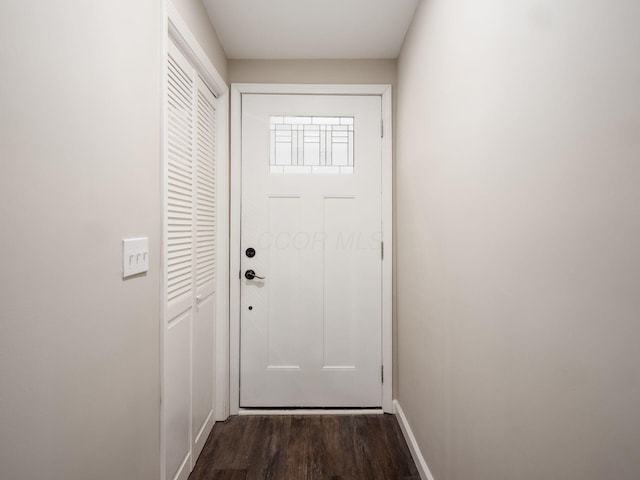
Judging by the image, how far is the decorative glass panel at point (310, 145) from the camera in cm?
226

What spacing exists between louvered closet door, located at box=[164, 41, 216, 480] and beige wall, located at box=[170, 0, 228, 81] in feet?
0.53

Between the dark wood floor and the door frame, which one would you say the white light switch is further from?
the dark wood floor

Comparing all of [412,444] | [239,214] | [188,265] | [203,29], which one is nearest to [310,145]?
[239,214]

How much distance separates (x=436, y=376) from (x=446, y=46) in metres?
1.42

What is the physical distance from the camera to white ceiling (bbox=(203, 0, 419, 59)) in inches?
69.1

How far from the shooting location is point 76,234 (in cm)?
83

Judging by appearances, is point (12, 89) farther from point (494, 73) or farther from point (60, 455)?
point (494, 73)

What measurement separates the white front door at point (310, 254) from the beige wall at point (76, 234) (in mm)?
1035

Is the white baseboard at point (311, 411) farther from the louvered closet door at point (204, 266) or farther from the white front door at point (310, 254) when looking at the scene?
the louvered closet door at point (204, 266)

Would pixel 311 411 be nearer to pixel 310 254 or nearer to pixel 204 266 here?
pixel 310 254

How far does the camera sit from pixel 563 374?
0.72 m

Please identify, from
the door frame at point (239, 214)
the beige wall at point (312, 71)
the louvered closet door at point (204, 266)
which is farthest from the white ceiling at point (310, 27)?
the louvered closet door at point (204, 266)

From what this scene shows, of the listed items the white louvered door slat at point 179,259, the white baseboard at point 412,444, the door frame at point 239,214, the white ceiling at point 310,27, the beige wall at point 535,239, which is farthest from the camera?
the door frame at point 239,214

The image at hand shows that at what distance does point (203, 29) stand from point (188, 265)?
4.07 feet
